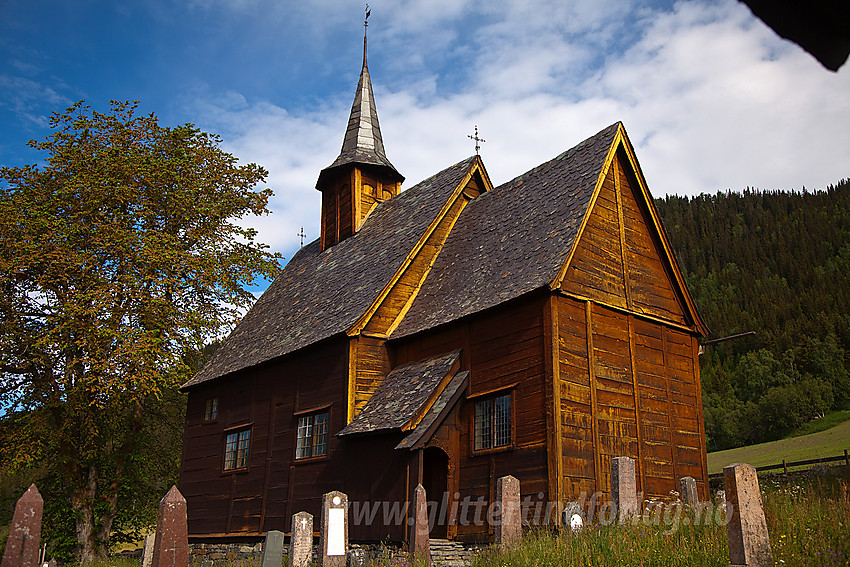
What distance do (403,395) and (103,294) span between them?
13430mm

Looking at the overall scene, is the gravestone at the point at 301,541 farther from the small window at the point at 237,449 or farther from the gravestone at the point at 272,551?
the small window at the point at 237,449

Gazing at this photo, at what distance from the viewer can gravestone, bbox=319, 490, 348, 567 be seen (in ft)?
38.0

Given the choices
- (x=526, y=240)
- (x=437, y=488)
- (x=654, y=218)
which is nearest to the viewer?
(x=437, y=488)

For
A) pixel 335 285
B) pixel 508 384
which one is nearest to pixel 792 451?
pixel 335 285

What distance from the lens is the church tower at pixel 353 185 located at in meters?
29.0

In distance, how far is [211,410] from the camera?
25.2 meters

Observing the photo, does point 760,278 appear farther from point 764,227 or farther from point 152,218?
point 152,218

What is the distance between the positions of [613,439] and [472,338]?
391 centimetres

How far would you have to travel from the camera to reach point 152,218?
29500 millimetres

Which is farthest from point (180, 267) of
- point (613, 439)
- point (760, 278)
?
point (760, 278)

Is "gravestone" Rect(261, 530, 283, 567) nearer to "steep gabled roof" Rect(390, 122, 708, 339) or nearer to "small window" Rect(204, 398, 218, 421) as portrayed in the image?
"steep gabled roof" Rect(390, 122, 708, 339)

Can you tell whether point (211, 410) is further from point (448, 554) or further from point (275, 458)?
point (448, 554)

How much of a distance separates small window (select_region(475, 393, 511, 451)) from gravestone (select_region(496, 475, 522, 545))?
371cm

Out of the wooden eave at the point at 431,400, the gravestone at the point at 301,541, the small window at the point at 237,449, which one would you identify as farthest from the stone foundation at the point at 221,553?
the gravestone at the point at 301,541
